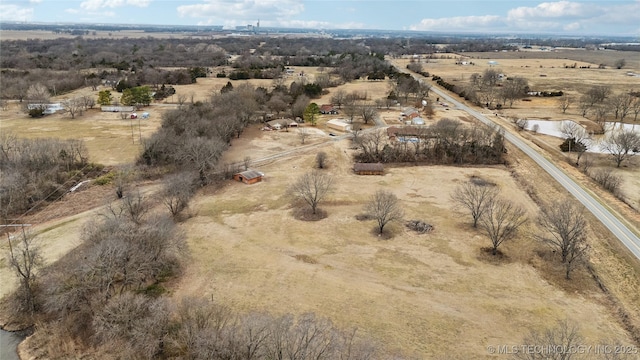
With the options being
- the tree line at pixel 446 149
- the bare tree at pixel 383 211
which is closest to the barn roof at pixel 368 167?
the tree line at pixel 446 149

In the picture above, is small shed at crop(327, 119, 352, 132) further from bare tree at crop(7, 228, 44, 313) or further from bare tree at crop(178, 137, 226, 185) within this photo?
bare tree at crop(7, 228, 44, 313)

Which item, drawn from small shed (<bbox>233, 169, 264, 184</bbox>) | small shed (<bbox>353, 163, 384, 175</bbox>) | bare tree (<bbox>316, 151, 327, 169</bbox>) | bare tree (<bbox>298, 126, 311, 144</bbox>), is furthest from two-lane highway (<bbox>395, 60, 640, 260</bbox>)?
small shed (<bbox>233, 169, 264, 184</bbox>)

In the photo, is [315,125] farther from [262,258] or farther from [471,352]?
[471,352]

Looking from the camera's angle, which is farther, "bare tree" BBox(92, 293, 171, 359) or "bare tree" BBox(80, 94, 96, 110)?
"bare tree" BBox(80, 94, 96, 110)

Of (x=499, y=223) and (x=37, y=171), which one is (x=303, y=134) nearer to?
(x=37, y=171)

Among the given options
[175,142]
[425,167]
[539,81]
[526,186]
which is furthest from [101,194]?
[539,81]

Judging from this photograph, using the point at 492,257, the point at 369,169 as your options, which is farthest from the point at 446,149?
the point at 492,257
